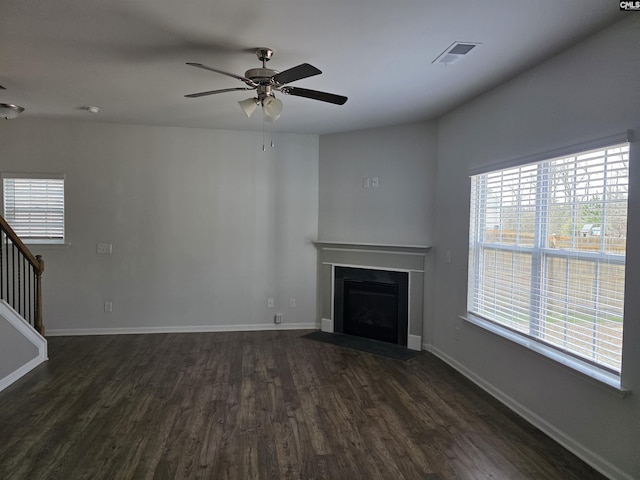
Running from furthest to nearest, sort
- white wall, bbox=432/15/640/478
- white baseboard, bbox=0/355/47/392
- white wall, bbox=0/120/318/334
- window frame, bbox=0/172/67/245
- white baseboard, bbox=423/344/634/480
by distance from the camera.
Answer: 1. white wall, bbox=0/120/318/334
2. window frame, bbox=0/172/67/245
3. white baseboard, bbox=0/355/47/392
4. white baseboard, bbox=423/344/634/480
5. white wall, bbox=432/15/640/478

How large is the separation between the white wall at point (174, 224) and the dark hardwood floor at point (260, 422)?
0.94 metres

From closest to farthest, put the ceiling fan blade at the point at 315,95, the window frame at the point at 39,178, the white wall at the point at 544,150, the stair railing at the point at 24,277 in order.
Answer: the white wall at the point at 544,150, the ceiling fan blade at the point at 315,95, the stair railing at the point at 24,277, the window frame at the point at 39,178

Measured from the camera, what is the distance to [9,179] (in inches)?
185

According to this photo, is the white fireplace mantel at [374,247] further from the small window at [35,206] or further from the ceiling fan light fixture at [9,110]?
the ceiling fan light fixture at [9,110]

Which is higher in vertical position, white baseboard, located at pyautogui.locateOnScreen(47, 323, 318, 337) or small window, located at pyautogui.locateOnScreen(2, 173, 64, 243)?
small window, located at pyautogui.locateOnScreen(2, 173, 64, 243)

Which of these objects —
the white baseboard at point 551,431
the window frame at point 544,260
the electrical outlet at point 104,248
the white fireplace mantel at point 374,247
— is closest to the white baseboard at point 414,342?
the white baseboard at point 551,431

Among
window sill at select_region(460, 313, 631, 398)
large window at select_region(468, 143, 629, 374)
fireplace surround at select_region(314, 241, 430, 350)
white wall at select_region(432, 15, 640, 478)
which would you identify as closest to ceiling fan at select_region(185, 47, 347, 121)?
white wall at select_region(432, 15, 640, 478)

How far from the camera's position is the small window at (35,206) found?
4.71 metres

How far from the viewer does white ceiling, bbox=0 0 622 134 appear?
6.98 feet

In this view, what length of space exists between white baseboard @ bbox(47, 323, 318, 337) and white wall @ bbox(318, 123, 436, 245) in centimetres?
131

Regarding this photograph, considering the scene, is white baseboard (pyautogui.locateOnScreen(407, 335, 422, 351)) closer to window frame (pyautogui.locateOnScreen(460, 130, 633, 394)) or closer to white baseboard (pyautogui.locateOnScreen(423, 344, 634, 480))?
white baseboard (pyautogui.locateOnScreen(423, 344, 634, 480))

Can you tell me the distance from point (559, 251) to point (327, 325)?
3148 millimetres

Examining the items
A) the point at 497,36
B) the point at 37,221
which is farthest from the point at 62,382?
the point at 497,36

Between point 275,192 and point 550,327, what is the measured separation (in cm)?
360
